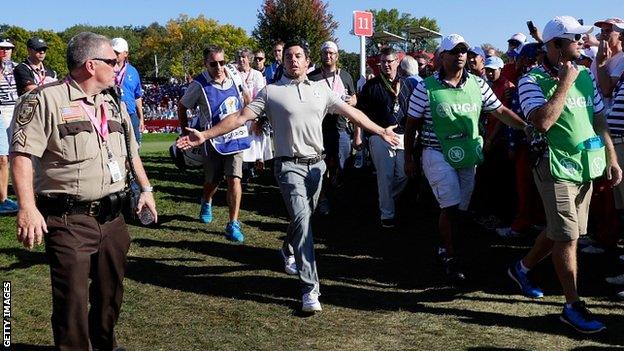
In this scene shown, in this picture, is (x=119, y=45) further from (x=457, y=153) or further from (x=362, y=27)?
(x=362, y=27)

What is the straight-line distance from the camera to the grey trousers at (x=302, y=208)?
Result: 16.9ft

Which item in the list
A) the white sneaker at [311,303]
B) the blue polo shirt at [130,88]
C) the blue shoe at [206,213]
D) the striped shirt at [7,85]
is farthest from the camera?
the blue polo shirt at [130,88]

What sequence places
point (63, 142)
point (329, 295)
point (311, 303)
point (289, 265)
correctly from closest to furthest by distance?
point (63, 142) → point (311, 303) → point (329, 295) → point (289, 265)

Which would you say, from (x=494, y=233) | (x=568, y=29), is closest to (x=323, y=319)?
(x=568, y=29)

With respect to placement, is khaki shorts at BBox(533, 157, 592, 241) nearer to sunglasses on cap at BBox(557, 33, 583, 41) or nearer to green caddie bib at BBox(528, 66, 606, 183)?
green caddie bib at BBox(528, 66, 606, 183)

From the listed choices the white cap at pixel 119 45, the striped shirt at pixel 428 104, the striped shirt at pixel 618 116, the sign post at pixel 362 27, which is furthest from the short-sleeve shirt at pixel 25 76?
the sign post at pixel 362 27

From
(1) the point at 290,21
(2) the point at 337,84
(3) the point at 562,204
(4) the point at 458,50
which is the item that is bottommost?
(3) the point at 562,204

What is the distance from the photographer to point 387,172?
26.0 ft

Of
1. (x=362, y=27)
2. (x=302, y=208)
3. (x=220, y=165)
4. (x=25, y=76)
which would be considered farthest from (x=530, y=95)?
(x=362, y=27)

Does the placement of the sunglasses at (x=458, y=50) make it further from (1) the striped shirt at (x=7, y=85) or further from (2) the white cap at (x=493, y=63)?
(1) the striped shirt at (x=7, y=85)

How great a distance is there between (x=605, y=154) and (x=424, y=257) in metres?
2.20

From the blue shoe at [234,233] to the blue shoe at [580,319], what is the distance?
3553mm

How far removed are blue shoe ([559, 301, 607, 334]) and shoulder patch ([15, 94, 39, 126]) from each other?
369cm

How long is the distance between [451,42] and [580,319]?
8.03 feet
